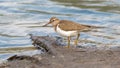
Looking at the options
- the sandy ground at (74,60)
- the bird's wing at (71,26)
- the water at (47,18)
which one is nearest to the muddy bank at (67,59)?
the sandy ground at (74,60)

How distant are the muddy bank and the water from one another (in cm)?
231

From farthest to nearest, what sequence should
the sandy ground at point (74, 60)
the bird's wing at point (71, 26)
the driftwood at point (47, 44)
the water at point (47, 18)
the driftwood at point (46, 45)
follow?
1. the water at point (47, 18)
2. the bird's wing at point (71, 26)
3. the driftwood at point (47, 44)
4. the driftwood at point (46, 45)
5. the sandy ground at point (74, 60)

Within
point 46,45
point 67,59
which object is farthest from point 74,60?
point 46,45

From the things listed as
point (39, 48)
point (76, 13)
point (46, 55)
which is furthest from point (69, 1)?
point (46, 55)

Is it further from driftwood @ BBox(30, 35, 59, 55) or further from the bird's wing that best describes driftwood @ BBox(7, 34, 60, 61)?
the bird's wing

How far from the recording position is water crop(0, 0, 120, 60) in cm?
1318

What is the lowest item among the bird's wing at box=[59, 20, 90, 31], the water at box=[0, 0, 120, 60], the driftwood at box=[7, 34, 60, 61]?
the water at box=[0, 0, 120, 60]

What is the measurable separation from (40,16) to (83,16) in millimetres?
1618

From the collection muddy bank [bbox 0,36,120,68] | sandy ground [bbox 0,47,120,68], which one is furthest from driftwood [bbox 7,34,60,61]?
sandy ground [bbox 0,47,120,68]

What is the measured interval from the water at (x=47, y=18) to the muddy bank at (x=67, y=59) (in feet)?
7.59

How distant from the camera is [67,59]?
28.8ft

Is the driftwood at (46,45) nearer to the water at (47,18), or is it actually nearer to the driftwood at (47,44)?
the driftwood at (47,44)

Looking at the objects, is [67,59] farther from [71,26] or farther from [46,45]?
[71,26]

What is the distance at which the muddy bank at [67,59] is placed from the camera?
27.5 feet
